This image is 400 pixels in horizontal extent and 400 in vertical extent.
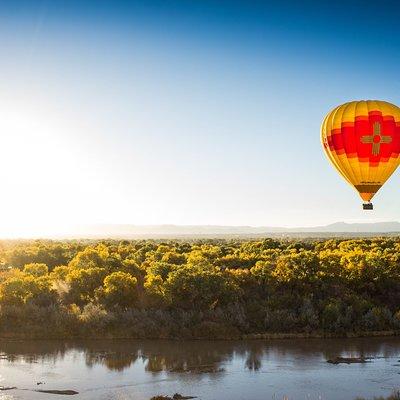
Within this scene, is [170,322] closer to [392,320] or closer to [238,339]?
[238,339]

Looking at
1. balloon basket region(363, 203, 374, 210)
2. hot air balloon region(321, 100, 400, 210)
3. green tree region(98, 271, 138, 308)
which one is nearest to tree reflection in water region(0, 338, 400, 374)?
green tree region(98, 271, 138, 308)

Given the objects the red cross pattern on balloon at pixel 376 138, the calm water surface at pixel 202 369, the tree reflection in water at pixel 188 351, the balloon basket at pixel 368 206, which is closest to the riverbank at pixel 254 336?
the tree reflection in water at pixel 188 351

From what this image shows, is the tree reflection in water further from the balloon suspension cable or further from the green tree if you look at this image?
the balloon suspension cable

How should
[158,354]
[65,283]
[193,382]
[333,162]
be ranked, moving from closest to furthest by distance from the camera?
1. [193,382]
2. [158,354]
3. [333,162]
4. [65,283]

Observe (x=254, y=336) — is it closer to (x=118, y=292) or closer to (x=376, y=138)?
(x=118, y=292)

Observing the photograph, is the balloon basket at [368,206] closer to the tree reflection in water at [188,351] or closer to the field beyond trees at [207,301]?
the field beyond trees at [207,301]

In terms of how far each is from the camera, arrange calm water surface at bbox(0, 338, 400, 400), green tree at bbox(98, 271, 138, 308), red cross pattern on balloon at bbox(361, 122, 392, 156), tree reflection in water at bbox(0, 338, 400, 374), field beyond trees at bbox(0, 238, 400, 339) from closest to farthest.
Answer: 1. calm water surface at bbox(0, 338, 400, 400)
2. tree reflection in water at bbox(0, 338, 400, 374)
3. red cross pattern on balloon at bbox(361, 122, 392, 156)
4. field beyond trees at bbox(0, 238, 400, 339)
5. green tree at bbox(98, 271, 138, 308)

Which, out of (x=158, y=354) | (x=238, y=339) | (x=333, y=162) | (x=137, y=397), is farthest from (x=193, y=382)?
(x=333, y=162)
